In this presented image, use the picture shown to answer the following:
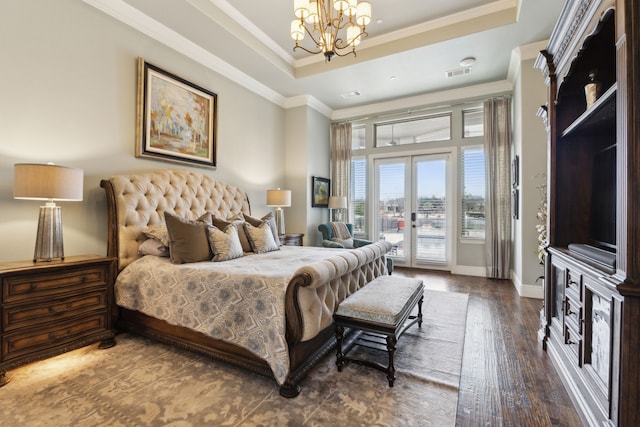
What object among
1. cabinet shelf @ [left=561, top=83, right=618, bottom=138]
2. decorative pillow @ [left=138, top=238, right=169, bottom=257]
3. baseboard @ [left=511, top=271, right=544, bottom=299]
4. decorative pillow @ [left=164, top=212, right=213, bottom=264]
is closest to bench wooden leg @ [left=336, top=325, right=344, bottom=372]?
decorative pillow @ [left=164, top=212, right=213, bottom=264]

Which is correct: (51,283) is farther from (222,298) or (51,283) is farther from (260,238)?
(260,238)

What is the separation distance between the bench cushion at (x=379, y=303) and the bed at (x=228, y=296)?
0.15 metres

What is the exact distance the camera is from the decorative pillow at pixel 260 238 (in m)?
3.41

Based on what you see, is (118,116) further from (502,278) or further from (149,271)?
(502,278)

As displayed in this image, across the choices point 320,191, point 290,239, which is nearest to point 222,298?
point 290,239

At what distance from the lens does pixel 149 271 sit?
2570mm

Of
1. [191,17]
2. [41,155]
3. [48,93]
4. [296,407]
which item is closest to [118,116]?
[48,93]

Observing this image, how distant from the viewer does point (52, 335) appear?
218 centimetres

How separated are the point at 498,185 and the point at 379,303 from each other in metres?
4.03

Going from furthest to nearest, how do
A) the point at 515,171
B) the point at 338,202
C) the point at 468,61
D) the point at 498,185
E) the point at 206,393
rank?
the point at 338,202 < the point at 498,185 < the point at 515,171 < the point at 468,61 < the point at 206,393

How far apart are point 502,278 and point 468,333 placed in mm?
2712

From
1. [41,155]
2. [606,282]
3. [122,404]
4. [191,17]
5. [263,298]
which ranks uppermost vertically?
[191,17]

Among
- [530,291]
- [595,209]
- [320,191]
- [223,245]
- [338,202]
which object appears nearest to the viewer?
[595,209]

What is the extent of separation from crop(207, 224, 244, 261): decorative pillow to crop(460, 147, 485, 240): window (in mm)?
4290
